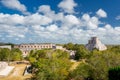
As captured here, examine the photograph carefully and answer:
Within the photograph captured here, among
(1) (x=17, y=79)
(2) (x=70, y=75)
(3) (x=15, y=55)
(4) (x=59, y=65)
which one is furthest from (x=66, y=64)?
(3) (x=15, y=55)

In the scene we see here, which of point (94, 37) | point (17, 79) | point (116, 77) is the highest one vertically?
point (94, 37)

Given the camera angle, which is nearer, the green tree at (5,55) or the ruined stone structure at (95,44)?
the green tree at (5,55)

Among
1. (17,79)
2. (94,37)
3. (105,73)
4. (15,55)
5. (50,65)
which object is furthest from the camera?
(94,37)

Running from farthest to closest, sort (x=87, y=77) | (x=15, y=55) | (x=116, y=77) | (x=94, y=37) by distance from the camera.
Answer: (x=94, y=37) → (x=15, y=55) → (x=87, y=77) → (x=116, y=77)

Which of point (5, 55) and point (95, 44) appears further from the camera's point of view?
point (95, 44)

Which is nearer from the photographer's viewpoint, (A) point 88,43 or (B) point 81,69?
(B) point 81,69

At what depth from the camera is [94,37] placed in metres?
133

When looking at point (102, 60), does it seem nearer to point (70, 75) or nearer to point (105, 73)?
point (105, 73)

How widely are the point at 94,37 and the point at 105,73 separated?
3490 inches

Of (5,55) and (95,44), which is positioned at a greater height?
(95,44)

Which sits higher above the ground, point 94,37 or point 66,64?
point 94,37

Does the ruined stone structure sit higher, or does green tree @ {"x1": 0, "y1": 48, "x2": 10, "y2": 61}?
the ruined stone structure

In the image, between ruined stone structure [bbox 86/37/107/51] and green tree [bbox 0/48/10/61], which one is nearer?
green tree [bbox 0/48/10/61]

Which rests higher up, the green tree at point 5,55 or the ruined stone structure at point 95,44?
the ruined stone structure at point 95,44
